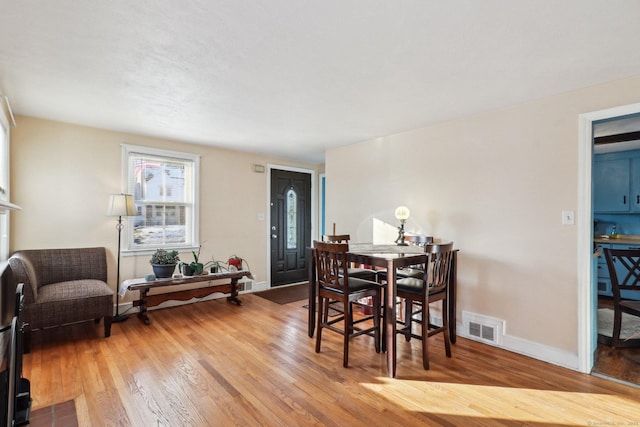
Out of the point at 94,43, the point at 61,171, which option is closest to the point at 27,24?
the point at 94,43

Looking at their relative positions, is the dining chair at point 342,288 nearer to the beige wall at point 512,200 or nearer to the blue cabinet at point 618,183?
the beige wall at point 512,200

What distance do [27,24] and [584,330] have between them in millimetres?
4264

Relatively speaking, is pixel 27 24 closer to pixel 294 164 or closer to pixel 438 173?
pixel 438 173

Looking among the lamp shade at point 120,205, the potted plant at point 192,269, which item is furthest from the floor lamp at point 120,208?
the potted plant at point 192,269

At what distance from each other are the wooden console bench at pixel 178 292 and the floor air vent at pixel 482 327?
9.19 ft

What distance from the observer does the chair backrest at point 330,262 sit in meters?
2.56

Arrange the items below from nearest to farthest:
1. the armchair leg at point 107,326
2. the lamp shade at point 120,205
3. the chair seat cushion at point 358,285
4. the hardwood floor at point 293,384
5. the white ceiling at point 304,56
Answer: the white ceiling at point 304,56 → the hardwood floor at point 293,384 → the chair seat cushion at point 358,285 → the armchair leg at point 107,326 → the lamp shade at point 120,205

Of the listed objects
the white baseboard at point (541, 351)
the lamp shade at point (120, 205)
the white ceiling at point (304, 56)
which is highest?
the white ceiling at point (304, 56)

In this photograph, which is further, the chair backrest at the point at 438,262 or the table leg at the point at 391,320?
the chair backrest at the point at 438,262

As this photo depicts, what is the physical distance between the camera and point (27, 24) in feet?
5.68

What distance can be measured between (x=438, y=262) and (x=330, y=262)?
0.90 metres

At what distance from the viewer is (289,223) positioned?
5676mm

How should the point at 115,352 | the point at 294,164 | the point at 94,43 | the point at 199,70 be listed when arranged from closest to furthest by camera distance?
the point at 94,43 < the point at 199,70 < the point at 115,352 < the point at 294,164

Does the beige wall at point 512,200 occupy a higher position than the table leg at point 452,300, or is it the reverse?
the beige wall at point 512,200
